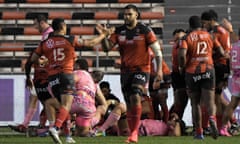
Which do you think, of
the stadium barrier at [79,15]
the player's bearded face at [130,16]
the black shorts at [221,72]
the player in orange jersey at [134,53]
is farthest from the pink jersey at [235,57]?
the stadium barrier at [79,15]

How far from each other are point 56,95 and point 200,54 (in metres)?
2.54

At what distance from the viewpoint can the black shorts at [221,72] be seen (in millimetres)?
15430

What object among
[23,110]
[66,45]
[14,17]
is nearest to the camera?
[66,45]

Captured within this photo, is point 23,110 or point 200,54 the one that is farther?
point 23,110

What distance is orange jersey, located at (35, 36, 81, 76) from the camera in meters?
12.4

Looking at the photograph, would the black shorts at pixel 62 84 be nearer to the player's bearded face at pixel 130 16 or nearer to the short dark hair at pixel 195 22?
the player's bearded face at pixel 130 16

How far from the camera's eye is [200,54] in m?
13.7

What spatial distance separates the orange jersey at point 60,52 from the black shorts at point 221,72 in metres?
3.76

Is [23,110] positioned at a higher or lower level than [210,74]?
lower

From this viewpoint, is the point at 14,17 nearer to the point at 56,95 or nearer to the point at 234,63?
the point at 234,63

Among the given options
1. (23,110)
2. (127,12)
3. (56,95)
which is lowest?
(23,110)

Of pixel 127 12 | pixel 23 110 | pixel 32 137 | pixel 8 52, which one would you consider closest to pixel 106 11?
pixel 8 52

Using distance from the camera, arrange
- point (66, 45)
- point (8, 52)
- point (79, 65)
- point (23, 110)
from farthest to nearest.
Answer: point (8, 52)
point (23, 110)
point (79, 65)
point (66, 45)

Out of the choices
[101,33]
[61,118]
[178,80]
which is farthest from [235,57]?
[61,118]
